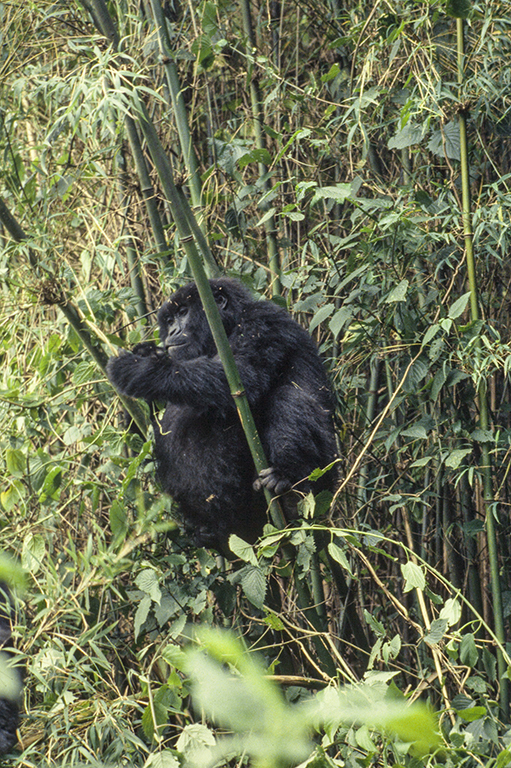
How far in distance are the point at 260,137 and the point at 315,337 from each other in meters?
0.86

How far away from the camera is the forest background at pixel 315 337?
194 cm

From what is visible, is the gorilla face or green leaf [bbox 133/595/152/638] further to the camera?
the gorilla face

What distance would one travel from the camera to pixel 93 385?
2639 millimetres

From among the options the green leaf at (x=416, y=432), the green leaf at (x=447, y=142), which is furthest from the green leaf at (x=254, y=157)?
the green leaf at (x=416, y=432)

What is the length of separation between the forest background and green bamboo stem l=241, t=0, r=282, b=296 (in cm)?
1

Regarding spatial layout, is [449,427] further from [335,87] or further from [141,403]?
[335,87]

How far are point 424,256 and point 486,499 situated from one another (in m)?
0.83

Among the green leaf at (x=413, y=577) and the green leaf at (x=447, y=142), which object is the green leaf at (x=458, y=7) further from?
the green leaf at (x=413, y=577)

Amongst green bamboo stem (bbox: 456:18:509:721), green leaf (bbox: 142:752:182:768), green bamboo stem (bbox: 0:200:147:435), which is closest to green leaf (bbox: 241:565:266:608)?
green leaf (bbox: 142:752:182:768)

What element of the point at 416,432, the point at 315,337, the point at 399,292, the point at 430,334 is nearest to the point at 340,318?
the point at 399,292

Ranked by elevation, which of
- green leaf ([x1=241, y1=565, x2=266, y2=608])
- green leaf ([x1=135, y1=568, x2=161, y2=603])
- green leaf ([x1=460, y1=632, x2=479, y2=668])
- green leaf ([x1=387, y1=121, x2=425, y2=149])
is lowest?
green leaf ([x1=460, y1=632, x2=479, y2=668])

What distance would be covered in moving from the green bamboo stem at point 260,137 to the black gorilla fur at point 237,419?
0.38 m

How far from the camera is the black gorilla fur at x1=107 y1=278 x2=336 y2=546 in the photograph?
222 centimetres

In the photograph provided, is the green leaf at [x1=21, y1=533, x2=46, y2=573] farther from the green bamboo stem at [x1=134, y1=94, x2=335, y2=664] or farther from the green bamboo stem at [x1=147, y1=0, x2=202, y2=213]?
the green bamboo stem at [x1=147, y1=0, x2=202, y2=213]
